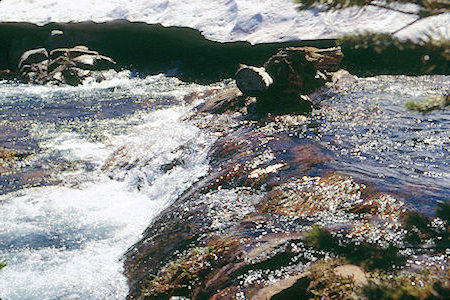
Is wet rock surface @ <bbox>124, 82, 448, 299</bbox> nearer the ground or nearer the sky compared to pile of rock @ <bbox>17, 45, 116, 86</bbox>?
nearer the sky

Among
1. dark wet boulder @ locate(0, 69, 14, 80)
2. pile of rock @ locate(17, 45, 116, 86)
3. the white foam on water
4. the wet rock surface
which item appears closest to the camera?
the wet rock surface

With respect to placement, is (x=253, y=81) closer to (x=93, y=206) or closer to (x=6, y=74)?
(x=93, y=206)

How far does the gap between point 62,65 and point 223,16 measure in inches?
277

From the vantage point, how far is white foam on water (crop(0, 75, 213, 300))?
536cm

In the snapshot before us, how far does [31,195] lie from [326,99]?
7.08m

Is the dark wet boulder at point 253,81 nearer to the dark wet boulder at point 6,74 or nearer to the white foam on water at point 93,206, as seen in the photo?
the white foam on water at point 93,206

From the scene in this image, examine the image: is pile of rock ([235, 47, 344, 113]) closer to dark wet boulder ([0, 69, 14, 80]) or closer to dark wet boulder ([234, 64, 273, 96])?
dark wet boulder ([234, 64, 273, 96])

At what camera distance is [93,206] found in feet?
24.4

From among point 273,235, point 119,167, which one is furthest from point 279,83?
point 273,235

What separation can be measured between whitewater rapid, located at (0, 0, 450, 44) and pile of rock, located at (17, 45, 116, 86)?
192 centimetres

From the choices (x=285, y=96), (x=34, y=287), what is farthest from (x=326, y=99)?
(x=34, y=287)

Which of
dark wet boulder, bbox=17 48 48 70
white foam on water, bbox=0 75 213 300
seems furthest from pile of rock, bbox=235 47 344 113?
dark wet boulder, bbox=17 48 48 70

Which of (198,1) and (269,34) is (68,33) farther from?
(269,34)

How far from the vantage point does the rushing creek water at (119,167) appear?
558 centimetres
